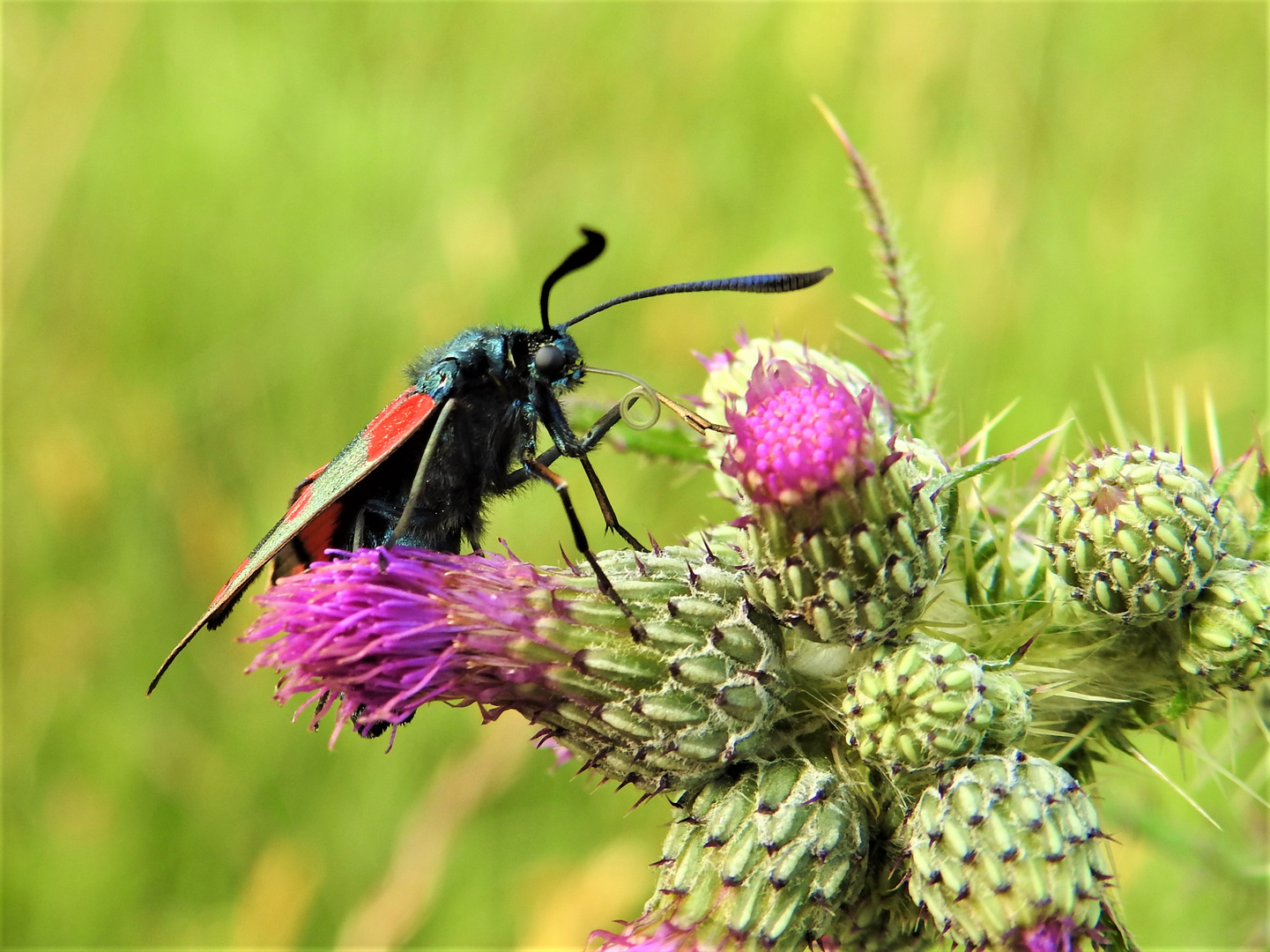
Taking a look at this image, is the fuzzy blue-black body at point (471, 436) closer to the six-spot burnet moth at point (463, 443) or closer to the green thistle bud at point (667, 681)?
the six-spot burnet moth at point (463, 443)

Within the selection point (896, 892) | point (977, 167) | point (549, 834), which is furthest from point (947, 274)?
point (896, 892)

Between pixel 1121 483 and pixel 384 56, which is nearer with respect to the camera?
pixel 1121 483

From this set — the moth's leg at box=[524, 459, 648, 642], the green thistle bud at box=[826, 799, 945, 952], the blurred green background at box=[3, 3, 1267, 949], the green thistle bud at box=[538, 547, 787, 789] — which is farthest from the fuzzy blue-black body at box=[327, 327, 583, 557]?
the blurred green background at box=[3, 3, 1267, 949]

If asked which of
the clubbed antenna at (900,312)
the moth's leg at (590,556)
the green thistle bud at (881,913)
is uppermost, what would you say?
the clubbed antenna at (900,312)

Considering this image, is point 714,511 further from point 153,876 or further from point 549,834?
point 153,876

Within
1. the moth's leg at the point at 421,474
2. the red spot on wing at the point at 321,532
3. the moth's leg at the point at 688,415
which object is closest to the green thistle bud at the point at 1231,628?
→ the moth's leg at the point at 688,415

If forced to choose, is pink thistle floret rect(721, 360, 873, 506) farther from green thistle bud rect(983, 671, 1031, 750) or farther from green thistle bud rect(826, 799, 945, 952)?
green thistle bud rect(826, 799, 945, 952)

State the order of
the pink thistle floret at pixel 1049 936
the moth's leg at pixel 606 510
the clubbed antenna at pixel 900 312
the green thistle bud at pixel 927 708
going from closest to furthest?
the pink thistle floret at pixel 1049 936
the green thistle bud at pixel 927 708
the moth's leg at pixel 606 510
the clubbed antenna at pixel 900 312
